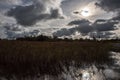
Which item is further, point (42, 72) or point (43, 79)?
point (42, 72)

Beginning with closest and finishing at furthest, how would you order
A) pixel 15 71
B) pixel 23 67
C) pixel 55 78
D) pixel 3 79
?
pixel 3 79
pixel 55 78
pixel 15 71
pixel 23 67

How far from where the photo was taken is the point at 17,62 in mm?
18172

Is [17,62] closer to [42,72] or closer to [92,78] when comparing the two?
[42,72]

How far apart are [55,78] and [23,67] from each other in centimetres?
372

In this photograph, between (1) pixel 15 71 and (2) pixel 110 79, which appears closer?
(2) pixel 110 79

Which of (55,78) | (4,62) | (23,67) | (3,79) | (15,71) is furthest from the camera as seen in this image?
(4,62)

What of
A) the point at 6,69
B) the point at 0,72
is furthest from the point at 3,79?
the point at 6,69

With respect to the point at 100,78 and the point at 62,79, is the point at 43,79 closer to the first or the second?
the point at 62,79

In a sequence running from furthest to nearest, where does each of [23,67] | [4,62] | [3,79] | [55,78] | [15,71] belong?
[4,62] < [23,67] < [15,71] < [55,78] < [3,79]

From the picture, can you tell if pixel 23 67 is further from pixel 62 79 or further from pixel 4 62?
pixel 62 79

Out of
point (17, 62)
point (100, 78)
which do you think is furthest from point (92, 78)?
point (17, 62)

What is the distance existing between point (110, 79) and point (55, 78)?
3.30 metres

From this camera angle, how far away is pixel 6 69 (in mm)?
15547

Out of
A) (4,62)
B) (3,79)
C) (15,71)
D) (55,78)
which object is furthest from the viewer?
(4,62)
